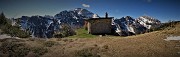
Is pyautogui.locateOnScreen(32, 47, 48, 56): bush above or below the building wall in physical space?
below

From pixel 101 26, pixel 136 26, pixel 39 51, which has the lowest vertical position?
pixel 39 51

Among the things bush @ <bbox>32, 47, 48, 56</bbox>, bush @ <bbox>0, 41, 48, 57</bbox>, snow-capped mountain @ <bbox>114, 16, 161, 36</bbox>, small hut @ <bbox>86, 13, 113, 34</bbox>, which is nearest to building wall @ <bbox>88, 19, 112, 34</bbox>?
small hut @ <bbox>86, 13, 113, 34</bbox>

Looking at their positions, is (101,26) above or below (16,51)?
above

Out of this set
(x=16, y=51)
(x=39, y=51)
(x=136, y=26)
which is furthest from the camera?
(x=136, y=26)

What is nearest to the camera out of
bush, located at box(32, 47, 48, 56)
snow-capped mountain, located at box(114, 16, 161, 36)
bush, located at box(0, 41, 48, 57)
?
bush, located at box(0, 41, 48, 57)

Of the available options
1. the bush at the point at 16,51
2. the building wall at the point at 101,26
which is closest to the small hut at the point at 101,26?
the building wall at the point at 101,26

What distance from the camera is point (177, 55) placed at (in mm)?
12500

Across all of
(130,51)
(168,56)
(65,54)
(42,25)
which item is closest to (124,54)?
(130,51)

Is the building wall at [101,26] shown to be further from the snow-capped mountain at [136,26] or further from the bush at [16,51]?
the bush at [16,51]

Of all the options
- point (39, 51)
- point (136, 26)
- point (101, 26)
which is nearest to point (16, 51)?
point (39, 51)

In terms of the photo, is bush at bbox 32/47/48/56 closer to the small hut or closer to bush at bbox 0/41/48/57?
bush at bbox 0/41/48/57

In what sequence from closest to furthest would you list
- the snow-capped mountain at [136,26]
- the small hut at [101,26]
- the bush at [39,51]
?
the bush at [39,51]
the small hut at [101,26]
the snow-capped mountain at [136,26]

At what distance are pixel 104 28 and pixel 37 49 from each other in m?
27.6

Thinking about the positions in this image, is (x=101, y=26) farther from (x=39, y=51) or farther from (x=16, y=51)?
(x=16, y=51)
